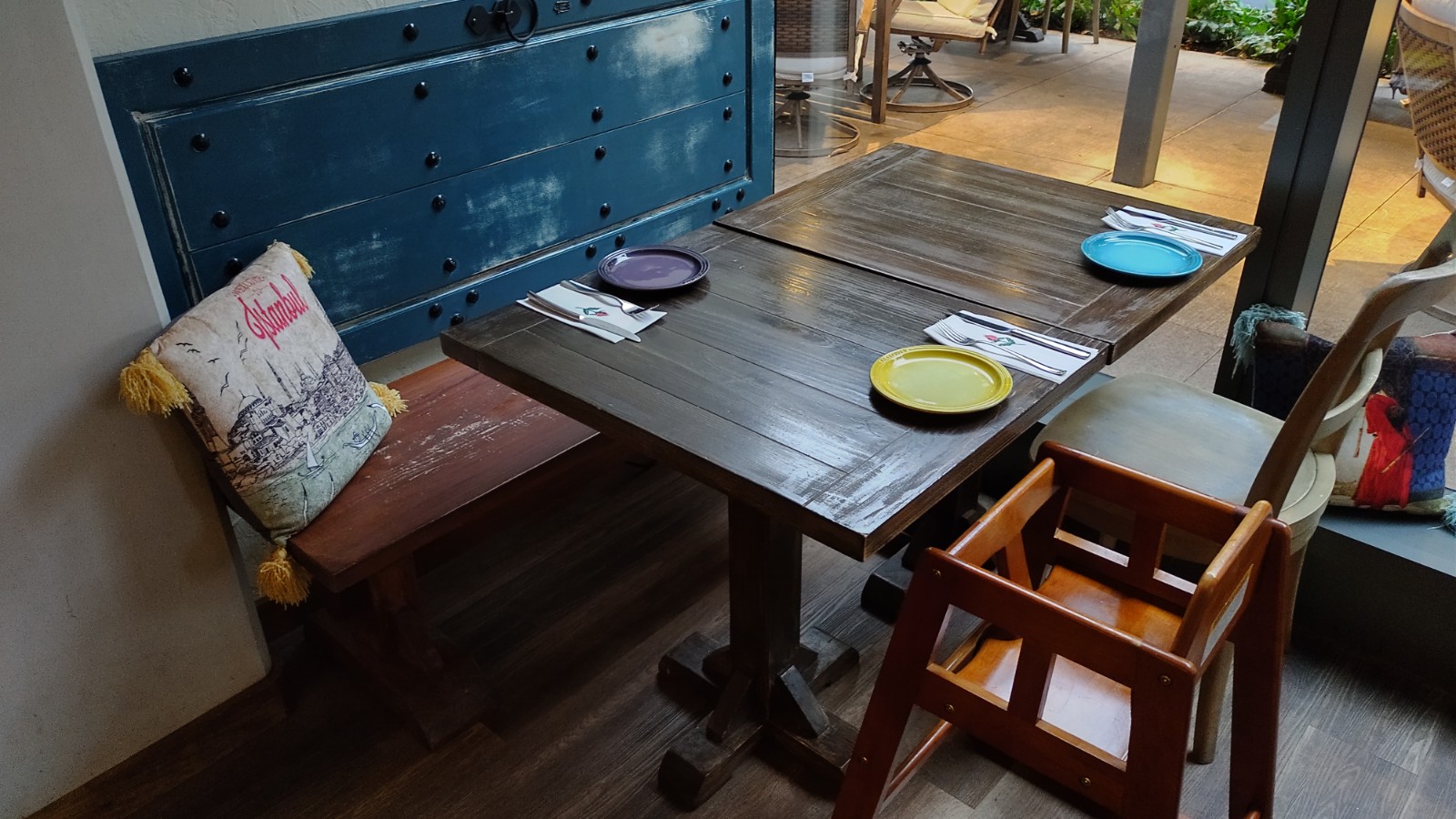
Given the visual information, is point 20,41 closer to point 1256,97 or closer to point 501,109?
point 501,109

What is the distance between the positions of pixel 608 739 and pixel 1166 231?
4.84 ft

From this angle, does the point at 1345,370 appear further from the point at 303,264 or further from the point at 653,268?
the point at 303,264

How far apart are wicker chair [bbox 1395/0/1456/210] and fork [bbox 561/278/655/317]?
5.22 feet

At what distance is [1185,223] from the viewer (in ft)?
6.98

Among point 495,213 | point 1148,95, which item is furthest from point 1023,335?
point 1148,95

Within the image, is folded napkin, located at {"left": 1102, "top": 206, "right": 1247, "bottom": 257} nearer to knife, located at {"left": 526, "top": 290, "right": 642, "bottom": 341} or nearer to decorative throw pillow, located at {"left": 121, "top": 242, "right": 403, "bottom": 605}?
knife, located at {"left": 526, "top": 290, "right": 642, "bottom": 341}

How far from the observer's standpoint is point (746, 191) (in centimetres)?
310

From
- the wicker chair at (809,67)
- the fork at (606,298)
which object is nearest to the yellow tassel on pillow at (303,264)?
the fork at (606,298)

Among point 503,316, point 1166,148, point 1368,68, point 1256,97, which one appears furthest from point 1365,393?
point 1166,148

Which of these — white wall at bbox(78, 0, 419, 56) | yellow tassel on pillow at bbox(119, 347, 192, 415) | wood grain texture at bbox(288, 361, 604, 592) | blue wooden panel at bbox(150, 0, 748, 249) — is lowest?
wood grain texture at bbox(288, 361, 604, 592)

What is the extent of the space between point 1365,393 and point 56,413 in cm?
204

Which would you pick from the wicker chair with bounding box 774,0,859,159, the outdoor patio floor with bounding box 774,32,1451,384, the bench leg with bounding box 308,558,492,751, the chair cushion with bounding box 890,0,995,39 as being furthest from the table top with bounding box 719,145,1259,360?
the chair cushion with bounding box 890,0,995,39

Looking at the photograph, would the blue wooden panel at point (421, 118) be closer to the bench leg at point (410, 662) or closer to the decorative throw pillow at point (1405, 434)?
the bench leg at point (410, 662)

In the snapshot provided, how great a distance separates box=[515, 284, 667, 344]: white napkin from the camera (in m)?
1.78
